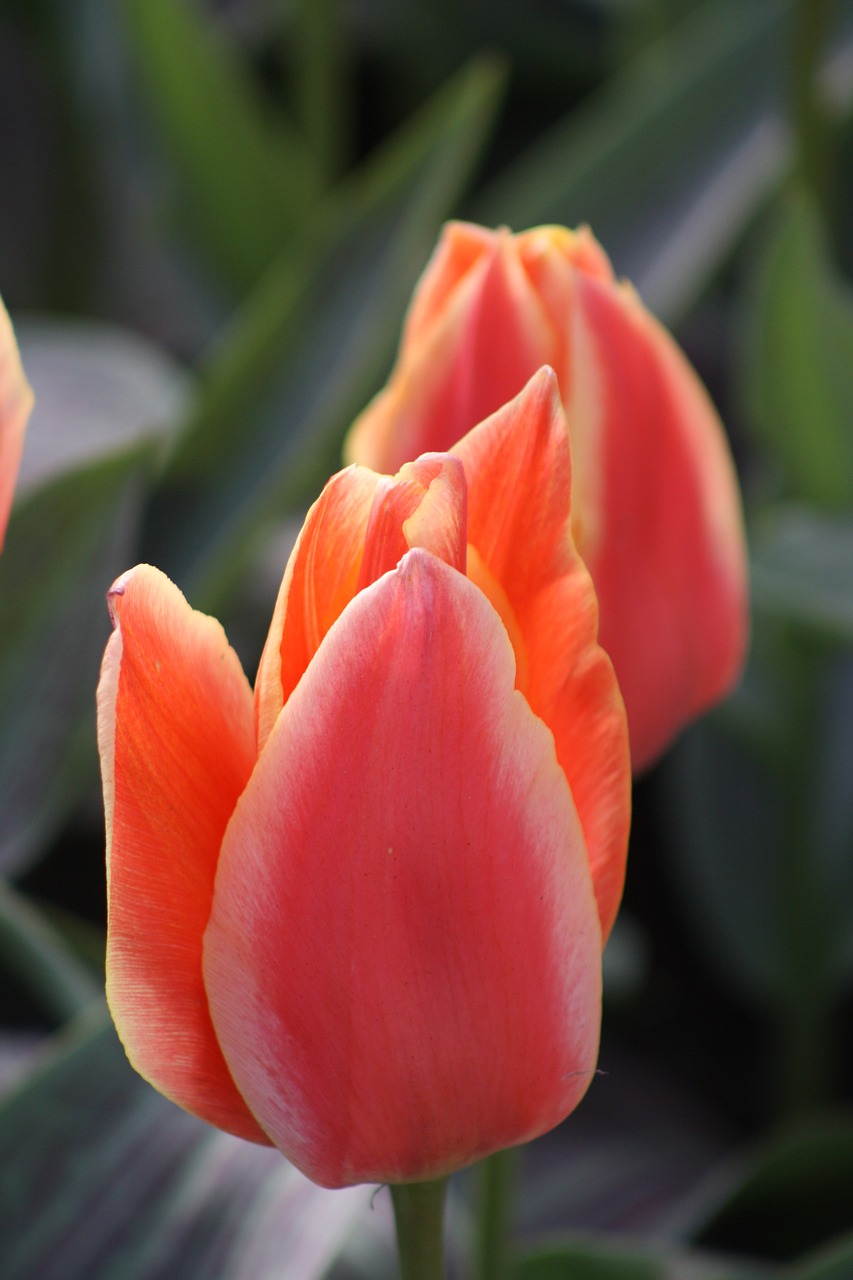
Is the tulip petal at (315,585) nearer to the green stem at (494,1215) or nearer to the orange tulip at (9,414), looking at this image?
the orange tulip at (9,414)

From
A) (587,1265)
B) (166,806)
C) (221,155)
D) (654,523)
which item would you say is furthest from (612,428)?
(221,155)

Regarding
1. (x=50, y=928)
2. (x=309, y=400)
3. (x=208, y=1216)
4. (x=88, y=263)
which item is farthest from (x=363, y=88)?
(x=208, y=1216)

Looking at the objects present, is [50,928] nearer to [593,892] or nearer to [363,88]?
[593,892]

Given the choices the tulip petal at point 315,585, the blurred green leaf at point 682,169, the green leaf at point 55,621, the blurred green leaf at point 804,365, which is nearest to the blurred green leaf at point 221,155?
the blurred green leaf at point 682,169

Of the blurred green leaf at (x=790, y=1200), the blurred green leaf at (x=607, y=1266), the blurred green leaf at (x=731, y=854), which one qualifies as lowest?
the blurred green leaf at (x=731, y=854)

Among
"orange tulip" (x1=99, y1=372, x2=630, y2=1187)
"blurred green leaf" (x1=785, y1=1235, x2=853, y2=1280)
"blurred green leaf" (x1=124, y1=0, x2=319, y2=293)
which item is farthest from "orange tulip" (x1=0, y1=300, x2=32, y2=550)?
"blurred green leaf" (x1=124, y1=0, x2=319, y2=293)

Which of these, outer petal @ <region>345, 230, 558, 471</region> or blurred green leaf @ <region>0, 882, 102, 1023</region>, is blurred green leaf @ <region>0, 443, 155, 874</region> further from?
outer petal @ <region>345, 230, 558, 471</region>

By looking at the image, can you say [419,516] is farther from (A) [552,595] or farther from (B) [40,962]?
(B) [40,962]
